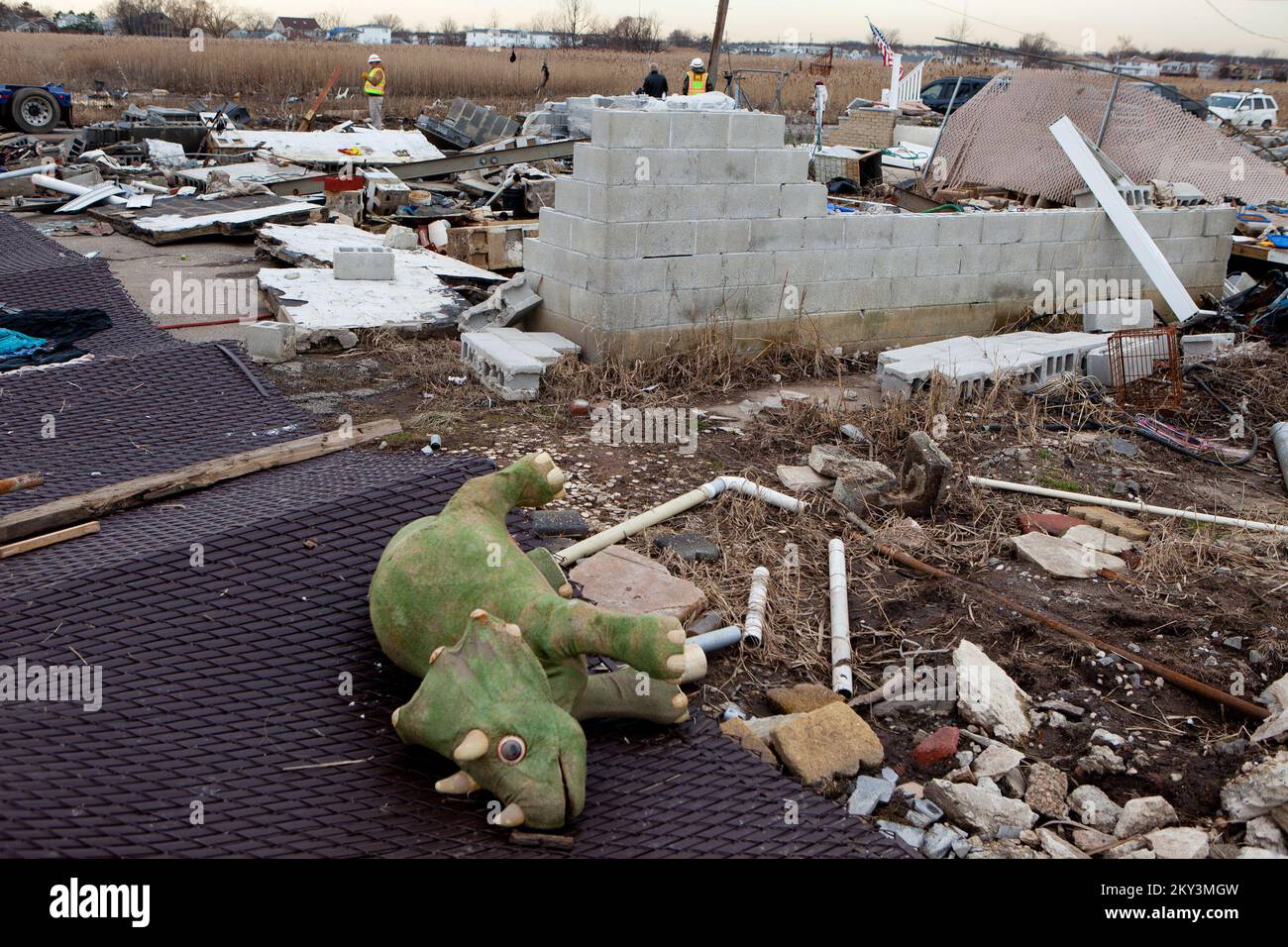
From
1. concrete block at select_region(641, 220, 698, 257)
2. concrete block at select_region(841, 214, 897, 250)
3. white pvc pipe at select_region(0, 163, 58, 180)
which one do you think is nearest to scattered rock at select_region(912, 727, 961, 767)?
concrete block at select_region(641, 220, 698, 257)

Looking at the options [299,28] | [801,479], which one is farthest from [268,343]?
[299,28]

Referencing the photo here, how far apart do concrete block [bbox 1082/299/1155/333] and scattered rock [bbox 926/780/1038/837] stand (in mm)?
6620

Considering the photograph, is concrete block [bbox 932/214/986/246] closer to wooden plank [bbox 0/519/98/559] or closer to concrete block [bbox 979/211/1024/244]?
concrete block [bbox 979/211/1024/244]

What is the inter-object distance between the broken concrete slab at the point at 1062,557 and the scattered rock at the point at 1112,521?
32 cm

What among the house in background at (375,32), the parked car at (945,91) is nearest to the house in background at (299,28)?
the house in background at (375,32)

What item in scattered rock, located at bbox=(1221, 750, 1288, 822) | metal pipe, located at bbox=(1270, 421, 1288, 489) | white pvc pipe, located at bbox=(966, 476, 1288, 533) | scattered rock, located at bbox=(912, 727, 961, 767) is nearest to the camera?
scattered rock, located at bbox=(1221, 750, 1288, 822)

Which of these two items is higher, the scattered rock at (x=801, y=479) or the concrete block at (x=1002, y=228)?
the concrete block at (x=1002, y=228)

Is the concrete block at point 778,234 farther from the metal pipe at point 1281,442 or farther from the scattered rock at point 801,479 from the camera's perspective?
the metal pipe at point 1281,442

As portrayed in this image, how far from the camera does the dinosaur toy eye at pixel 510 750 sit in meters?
2.57

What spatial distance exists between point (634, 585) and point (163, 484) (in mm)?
1961

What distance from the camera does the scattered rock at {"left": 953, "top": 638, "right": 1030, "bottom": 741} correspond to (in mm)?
3947

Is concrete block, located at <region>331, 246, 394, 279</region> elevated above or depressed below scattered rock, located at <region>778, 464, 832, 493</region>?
above

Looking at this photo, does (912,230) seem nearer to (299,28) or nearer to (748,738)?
(748,738)
